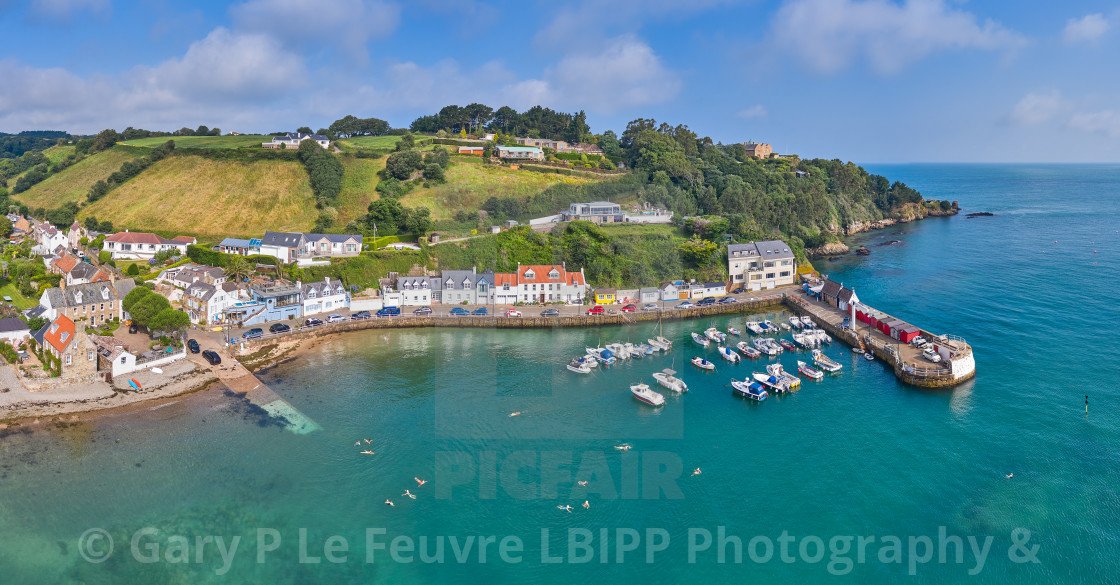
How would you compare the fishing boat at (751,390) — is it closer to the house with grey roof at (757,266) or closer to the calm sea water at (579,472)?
the calm sea water at (579,472)

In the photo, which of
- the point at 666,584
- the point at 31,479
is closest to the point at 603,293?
the point at 666,584

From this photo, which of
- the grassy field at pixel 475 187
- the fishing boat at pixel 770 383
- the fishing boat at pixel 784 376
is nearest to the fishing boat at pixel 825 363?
the fishing boat at pixel 784 376

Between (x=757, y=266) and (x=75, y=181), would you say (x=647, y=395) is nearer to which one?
(x=757, y=266)

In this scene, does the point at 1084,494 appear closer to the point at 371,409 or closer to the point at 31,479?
the point at 371,409

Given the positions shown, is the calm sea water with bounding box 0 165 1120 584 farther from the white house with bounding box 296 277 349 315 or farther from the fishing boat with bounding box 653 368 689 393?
the white house with bounding box 296 277 349 315

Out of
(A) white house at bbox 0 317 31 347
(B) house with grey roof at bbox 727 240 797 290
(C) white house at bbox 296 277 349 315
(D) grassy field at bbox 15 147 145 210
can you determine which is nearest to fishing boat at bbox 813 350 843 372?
(B) house with grey roof at bbox 727 240 797 290

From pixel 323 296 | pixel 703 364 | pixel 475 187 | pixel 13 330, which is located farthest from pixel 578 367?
pixel 475 187

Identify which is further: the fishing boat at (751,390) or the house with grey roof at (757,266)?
the house with grey roof at (757,266)
